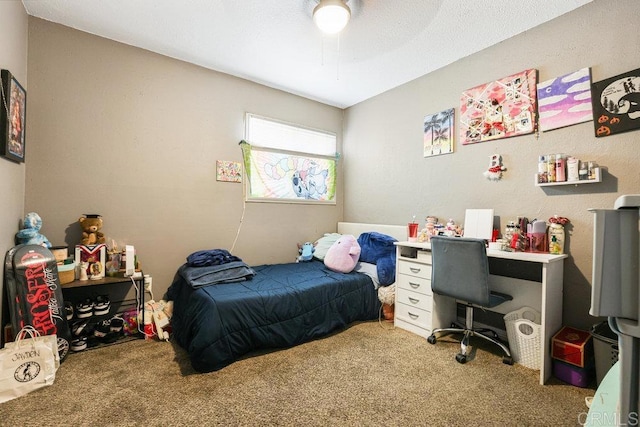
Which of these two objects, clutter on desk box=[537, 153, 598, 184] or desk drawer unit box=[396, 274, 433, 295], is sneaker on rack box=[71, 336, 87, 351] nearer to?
desk drawer unit box=[396, 274, 433, 295]

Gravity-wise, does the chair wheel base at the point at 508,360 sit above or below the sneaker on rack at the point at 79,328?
below

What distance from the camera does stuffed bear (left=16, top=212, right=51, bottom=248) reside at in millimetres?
2104

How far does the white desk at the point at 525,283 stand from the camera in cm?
191

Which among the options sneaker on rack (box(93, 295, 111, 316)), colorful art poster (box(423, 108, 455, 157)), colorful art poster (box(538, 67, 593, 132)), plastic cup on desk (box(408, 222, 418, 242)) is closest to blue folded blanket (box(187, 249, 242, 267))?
sneaker on rack (box(93, 295, 111, 316))

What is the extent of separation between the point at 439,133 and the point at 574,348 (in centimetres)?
211

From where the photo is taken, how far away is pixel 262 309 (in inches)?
86.6

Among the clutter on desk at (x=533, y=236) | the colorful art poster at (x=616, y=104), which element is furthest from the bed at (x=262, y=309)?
the colorful art poster at (x=616, y=104)

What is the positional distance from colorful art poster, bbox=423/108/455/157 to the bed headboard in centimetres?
89

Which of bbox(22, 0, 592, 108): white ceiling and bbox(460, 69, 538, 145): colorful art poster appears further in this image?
bbox(460, 69, 538, 145): colorful art poster

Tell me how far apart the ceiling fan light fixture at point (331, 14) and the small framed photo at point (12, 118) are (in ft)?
6.84

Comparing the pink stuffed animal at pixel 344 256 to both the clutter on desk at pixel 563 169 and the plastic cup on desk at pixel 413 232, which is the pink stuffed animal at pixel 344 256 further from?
the clutter on desk at pixel 563 169

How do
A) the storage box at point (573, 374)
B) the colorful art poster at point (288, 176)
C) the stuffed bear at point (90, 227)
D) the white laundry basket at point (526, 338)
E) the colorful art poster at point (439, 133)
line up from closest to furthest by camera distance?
the storage box at point (573, 374)
the white laundry basket at point (526, 338)
the stuffed bear at point (90, 227)
the colorful art poster at point (439, 133)
the colorful art poster at point (288, 176)

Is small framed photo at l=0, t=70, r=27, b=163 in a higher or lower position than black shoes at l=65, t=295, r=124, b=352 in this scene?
higher

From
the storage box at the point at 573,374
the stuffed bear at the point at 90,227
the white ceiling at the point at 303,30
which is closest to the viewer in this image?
the storage box at the point at 573,374
